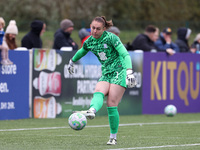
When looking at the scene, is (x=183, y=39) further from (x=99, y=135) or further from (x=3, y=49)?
(x=99, y=135)

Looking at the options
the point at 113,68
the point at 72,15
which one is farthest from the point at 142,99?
the point at 72,15

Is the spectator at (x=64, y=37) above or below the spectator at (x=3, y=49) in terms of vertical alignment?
above

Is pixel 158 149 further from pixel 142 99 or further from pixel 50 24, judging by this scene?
pixel 50 24

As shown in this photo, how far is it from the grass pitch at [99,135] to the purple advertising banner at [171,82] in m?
1.81

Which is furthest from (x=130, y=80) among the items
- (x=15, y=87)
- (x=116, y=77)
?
(x=15, y=87)

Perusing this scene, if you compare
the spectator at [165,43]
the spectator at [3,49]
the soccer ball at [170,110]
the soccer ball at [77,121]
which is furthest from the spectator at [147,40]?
the soccer ball at [77,121]

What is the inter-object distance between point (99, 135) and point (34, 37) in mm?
4890

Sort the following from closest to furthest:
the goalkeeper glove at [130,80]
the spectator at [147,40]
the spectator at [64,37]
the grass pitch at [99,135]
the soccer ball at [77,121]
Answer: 1. the soccer ball at [77,121]
2. the goalkeeper glove at [130,80]
3. the grass pitch at [99,135]
4. the spectator at [64,37]
5. the spectator at [147,40]

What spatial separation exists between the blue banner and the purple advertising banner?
12.4ft

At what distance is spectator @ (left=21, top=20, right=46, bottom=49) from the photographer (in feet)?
48.6

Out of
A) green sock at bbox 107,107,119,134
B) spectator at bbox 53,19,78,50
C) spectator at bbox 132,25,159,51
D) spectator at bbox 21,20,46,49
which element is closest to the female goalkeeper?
green sock at bbox 107,107,119,134

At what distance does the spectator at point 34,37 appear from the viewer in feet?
Result: 48.6

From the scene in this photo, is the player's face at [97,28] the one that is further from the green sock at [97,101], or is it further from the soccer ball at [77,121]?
the soccer ball at [77,121]

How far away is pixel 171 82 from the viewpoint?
55.6 feet
